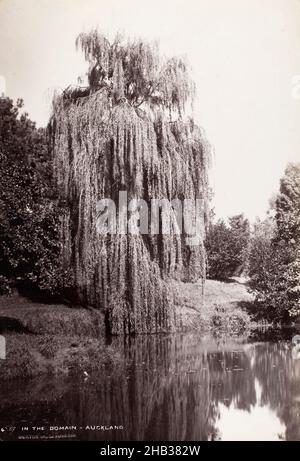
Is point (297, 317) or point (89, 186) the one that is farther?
point (297, 317)

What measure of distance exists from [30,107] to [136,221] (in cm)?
376

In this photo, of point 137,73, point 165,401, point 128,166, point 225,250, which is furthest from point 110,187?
point 225,250

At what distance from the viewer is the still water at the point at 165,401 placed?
6316 millimetres

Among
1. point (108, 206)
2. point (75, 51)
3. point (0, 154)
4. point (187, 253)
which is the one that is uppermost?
point (75, 51)

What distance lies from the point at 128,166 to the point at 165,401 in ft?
17.2

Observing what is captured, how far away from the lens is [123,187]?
10.9 meters

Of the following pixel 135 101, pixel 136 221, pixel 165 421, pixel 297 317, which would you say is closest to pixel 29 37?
pixel 135 101

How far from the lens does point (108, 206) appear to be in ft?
36.1

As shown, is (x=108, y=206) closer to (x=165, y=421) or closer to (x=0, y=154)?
(x=0, y=154)

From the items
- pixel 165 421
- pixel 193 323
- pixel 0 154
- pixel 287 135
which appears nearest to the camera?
pixel 165 421

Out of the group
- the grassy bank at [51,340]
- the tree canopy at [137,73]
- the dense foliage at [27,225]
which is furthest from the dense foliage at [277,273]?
the dense foliage at [27,225]

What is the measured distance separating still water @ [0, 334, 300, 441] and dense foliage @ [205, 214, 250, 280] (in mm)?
13928

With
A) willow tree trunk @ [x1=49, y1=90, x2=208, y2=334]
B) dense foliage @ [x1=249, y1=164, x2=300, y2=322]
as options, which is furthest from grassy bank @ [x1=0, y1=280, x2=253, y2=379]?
dense foliage @ [x1=249, y1=164, x2=300, y2=322]

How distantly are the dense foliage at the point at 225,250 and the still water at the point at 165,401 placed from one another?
13928 millimetres
